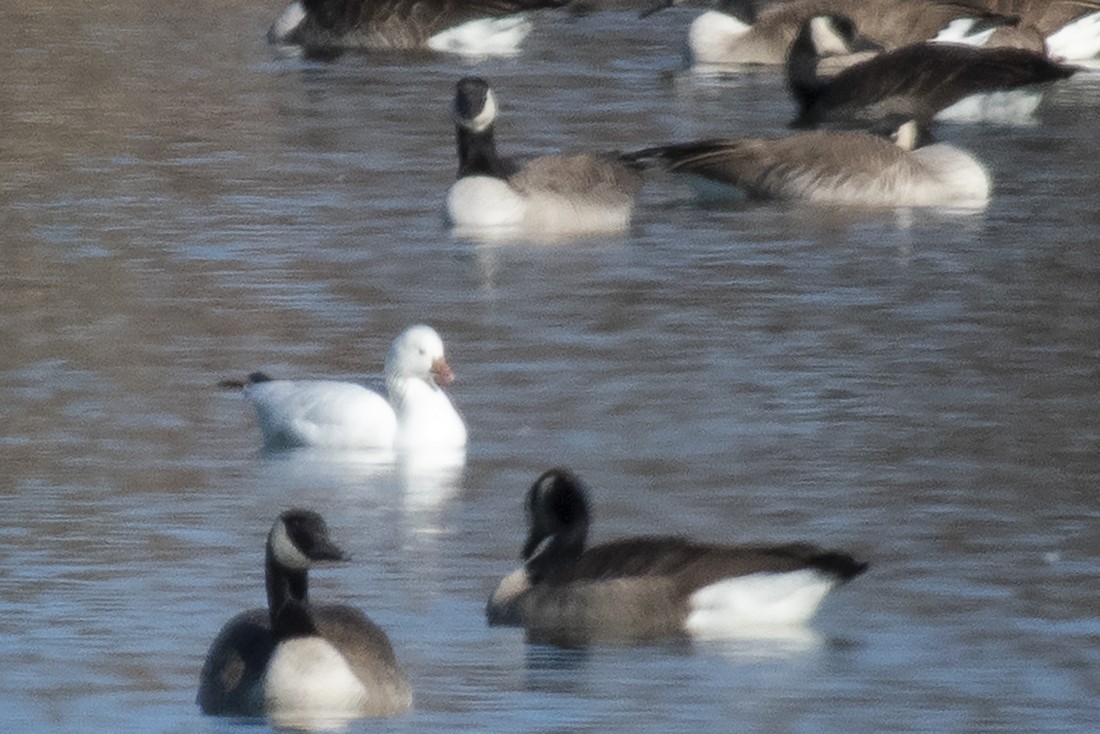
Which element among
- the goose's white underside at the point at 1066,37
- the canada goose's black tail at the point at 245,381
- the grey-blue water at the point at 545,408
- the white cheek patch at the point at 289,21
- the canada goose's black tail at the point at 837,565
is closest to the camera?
the grey-blue water at the point at 545,408

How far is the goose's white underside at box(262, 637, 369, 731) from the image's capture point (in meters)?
8.70

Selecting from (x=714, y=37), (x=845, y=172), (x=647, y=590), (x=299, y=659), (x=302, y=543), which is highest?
(x=302, y=543)

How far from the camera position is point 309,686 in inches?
343

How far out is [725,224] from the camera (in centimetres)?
1923

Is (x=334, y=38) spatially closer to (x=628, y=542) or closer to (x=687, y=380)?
(x=687, y=380)

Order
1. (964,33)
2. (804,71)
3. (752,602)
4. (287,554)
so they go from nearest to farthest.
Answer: (287,554), (752,602), (804,71), (964,33)

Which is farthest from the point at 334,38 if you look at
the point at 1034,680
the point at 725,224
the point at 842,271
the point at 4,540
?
the point at 1034,680

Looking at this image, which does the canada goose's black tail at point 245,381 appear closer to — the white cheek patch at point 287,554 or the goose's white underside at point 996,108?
the white cheek patch at point 287,554

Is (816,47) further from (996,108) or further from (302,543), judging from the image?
(302,543)

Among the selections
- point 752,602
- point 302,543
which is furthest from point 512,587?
point 302,543

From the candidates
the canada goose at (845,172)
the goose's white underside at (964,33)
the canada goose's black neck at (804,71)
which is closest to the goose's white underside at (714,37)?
the goose's white underside at (964,33)

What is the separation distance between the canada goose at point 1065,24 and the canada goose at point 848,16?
64 centimetres

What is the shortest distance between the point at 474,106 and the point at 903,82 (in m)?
6.32

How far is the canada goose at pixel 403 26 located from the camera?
28.5 meters
